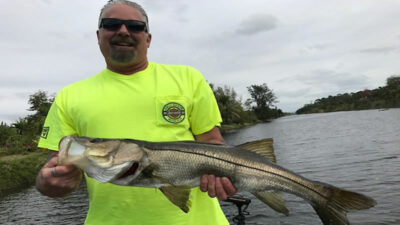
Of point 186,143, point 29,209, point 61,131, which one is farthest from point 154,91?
point 29,209

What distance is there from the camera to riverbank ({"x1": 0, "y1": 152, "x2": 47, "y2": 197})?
2222cm

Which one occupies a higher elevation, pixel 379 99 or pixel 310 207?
pixel 379 99

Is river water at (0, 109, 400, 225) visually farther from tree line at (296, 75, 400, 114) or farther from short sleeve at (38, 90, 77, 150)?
tree line at (296, 75, 400, 114)

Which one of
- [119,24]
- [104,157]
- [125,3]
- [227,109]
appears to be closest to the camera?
[104,157]

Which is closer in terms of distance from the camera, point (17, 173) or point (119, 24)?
point (119, 24)

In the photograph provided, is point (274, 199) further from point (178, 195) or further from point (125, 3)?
point (125, 3)

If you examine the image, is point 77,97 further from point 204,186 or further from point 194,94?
point 204,186

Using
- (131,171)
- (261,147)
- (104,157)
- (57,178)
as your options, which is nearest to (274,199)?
(261,147)

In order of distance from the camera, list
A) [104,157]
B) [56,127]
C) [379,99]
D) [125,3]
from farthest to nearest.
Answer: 1. [379,99]
2. [125,3]
3. [56,127]
4. [104,157]

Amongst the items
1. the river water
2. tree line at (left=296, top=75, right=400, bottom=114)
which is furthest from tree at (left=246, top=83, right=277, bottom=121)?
the river water

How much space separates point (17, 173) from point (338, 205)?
26.0 m

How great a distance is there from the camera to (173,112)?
311 cm

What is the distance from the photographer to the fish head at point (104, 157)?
99.5 inches

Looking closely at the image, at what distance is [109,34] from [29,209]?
705 inches
